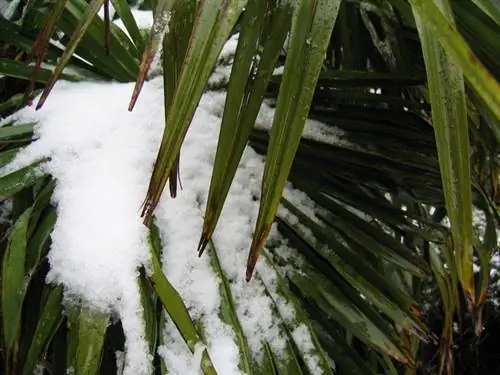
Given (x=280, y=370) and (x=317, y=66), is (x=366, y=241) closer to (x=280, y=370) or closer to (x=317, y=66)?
(x=280, y=370)

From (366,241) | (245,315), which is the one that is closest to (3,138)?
(245,315)

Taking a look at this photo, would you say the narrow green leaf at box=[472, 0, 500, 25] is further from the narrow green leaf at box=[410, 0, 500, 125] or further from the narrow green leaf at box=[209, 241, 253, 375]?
the narrow green leaf at box=[209, 241, 253, 375]

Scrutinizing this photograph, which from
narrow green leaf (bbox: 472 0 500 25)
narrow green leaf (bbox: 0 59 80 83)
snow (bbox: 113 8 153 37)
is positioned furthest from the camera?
snow (bbox: 113 8 153 37)

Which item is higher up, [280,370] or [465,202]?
[465,202]

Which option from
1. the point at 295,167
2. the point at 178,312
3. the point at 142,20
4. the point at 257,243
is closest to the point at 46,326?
the point at 178,312

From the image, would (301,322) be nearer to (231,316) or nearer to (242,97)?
(231,316)

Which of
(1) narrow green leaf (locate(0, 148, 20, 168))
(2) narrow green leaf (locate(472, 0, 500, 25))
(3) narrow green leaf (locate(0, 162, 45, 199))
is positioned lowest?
(3) narrow green leaf (locate(0, 162, 45, 199))

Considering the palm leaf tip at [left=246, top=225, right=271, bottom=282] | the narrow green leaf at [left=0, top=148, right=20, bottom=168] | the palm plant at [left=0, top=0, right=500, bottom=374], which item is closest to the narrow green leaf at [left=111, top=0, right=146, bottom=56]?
the palm plant at [left=0, top=0, right=500, bottom=374]

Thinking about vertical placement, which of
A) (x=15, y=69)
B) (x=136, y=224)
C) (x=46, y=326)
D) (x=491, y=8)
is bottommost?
(x=46, y=326)
